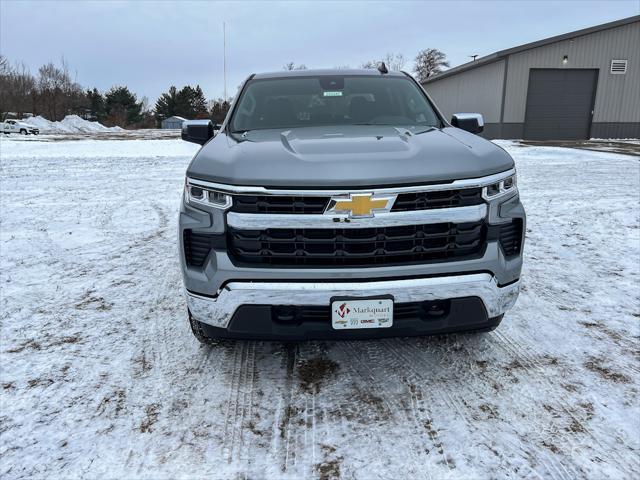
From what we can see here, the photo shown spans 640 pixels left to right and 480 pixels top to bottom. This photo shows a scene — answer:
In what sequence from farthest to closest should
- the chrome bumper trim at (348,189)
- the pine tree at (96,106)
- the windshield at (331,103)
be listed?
the pine tree at (96,106) → the windshield at (331,103) → the chrome bumper trim at (348,189)

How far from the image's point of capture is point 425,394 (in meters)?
2.56

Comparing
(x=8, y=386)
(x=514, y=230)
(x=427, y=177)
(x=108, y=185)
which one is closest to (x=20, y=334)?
(x=8, y=386)

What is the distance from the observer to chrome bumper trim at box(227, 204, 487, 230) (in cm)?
225

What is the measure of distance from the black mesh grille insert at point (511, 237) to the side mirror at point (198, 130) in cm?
250

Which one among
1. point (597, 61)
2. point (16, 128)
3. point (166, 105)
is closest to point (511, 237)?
point (597, 61)

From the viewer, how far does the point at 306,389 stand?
2.61 m

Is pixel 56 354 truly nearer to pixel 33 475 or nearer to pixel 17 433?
pixel 17 433

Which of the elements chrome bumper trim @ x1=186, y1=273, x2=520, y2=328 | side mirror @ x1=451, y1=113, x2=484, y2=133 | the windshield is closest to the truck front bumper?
chrome bumper trim @ x1=186, y1=273, x2=520, y2=328

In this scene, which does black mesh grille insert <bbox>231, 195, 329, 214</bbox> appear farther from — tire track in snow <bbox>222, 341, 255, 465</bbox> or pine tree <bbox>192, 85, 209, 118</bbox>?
pine tree <bbox>192, 85, 209, 118</bbox>

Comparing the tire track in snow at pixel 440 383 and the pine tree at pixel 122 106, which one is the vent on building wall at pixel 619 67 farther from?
the pine tree at pixel 122 106

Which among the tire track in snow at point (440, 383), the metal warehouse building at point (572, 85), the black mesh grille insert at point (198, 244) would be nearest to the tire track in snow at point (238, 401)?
the black mesh grille insert at point (198, 244)

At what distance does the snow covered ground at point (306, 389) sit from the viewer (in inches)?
81.5

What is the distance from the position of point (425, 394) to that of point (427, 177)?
3.82 feet

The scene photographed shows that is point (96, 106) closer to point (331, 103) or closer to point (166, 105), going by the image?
point (166, 105)
